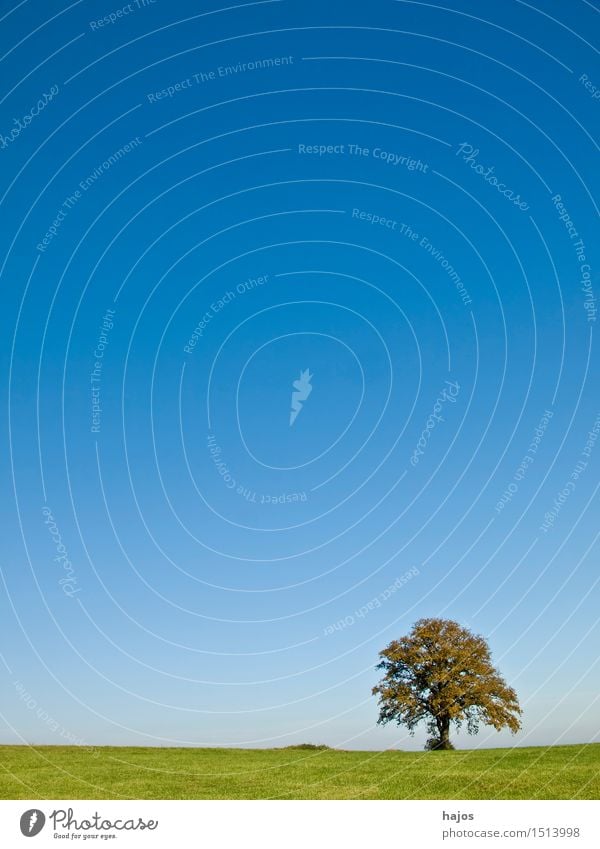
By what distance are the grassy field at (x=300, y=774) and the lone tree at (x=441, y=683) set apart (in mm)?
2613

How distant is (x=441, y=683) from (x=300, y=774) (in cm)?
1458

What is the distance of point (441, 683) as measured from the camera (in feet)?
135

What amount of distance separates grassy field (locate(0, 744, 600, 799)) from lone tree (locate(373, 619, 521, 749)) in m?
2.61

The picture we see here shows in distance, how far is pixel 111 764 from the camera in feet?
107

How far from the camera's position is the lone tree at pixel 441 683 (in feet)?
134
